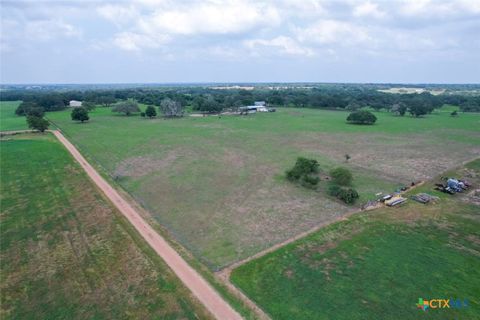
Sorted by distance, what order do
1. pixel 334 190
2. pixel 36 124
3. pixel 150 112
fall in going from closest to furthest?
pixel 334 190 < pixel 36 124 < pixel 150 112

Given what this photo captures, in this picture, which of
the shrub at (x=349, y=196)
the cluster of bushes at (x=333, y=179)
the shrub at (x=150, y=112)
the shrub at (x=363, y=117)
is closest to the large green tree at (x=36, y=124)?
the shrub at (x=150, y=112)

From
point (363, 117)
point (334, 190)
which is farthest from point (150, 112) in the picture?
point (334, 190)

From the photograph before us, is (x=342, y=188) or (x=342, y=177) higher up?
(x=342, y=177)

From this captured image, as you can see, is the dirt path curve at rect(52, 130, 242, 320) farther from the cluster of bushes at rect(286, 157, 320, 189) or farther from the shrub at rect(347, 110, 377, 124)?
the shrub at rect(347, 110, 377, 124)

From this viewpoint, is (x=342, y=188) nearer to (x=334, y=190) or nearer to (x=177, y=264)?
(x=334, y=190)

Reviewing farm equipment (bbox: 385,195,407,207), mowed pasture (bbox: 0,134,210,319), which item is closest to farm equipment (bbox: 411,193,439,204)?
farm equipment (bbox: 385,195,407,207)
